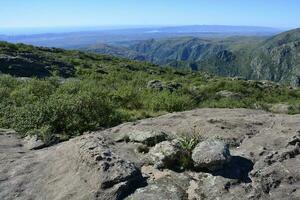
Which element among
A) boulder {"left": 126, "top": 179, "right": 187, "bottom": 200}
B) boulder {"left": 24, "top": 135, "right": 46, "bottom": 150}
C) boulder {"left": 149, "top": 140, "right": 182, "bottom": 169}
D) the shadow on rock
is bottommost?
boulder {"left": 24, "top": 135, "right": 46, "bottom": 150}

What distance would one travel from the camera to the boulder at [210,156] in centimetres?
802

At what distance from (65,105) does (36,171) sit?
472cm

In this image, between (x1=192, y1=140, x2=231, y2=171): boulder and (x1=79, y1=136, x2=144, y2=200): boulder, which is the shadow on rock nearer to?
(x1=192, y1=140, x2=231, y2=171): boulder

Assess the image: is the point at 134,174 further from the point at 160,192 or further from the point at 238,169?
the point at 238,169

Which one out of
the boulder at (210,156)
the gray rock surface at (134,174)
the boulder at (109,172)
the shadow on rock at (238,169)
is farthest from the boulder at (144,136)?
the shadow on rock at (238,169)

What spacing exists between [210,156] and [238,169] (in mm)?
621

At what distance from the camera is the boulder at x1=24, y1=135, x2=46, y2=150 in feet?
34.4

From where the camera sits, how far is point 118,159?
8180 mm

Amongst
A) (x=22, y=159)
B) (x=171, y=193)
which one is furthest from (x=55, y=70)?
(x=171, y=193)

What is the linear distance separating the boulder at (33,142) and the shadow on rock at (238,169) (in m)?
4.62

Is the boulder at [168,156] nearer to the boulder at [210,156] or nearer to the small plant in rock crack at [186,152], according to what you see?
the small plant in rock crack at [186,152]

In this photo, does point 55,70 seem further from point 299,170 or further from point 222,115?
point 299,170

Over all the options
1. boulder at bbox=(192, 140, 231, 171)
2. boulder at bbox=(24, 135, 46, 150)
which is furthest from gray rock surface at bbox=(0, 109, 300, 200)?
boulder at bbox=(24, 135, 46, 150)

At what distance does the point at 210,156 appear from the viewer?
806cm
